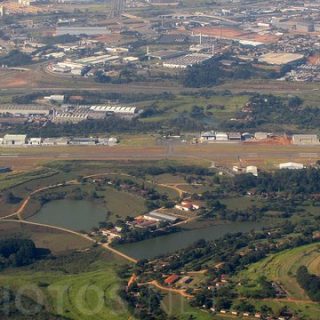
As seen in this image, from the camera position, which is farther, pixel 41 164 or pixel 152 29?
pixel 152 29

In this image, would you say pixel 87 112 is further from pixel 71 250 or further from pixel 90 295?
pixel 90 295

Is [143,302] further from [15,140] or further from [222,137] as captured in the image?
[15,140]

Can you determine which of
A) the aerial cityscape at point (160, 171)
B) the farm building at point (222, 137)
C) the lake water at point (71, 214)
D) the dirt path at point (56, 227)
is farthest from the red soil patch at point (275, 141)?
the lake water at point (71, 214)

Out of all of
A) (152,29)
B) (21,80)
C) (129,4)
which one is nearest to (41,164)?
(21,80)

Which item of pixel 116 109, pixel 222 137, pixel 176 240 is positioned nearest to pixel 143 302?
pixel 176 240

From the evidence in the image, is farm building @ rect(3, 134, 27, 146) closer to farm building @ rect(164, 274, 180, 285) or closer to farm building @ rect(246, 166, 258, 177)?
farm building @ rect(246, 166, 258, 177)
